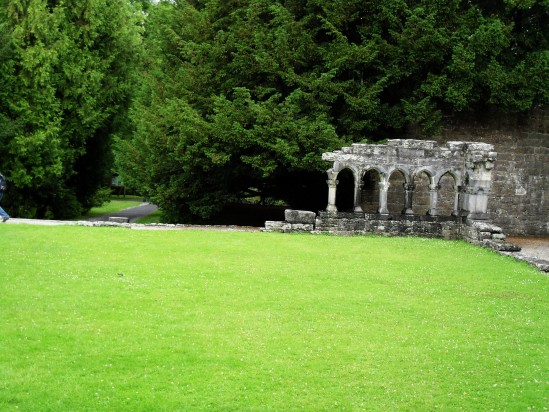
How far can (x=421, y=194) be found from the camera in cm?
2472

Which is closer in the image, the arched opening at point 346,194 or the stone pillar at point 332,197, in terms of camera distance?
the stone pillar at point 332,197

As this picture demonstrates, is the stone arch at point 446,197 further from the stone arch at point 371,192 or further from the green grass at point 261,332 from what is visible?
the green grass at point 261,332

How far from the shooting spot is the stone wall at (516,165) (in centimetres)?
2466

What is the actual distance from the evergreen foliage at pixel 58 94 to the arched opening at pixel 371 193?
12.1 metres

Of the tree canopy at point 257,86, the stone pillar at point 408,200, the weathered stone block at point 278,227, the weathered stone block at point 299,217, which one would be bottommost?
the weathered stone block at point 278,227

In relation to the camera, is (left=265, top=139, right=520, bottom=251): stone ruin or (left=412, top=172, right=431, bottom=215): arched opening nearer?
(left=265, top=139, right=520, bottom=251): stone ruin

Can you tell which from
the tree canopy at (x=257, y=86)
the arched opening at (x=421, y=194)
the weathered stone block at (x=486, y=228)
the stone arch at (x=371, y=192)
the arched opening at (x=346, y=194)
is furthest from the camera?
the arched opening at (x=346, y=194)

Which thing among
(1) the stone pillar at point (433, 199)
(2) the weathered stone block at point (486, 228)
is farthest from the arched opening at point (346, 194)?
(2) the weathered stone block at point (486, 228)

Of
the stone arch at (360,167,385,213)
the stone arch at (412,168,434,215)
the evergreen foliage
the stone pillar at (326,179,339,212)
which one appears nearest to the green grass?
the stone pillar at (326,179,339,212)

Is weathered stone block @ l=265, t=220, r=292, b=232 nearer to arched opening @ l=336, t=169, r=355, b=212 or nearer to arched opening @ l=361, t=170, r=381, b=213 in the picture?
arched opening @ l=336, t=169, r=355, b=212

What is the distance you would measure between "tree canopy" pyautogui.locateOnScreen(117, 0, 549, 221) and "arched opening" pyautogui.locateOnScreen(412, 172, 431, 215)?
1.87 meters

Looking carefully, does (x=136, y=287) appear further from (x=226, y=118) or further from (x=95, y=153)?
(x=95, y=153)

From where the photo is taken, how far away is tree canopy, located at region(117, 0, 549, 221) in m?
21.9

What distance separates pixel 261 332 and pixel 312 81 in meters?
14.8
